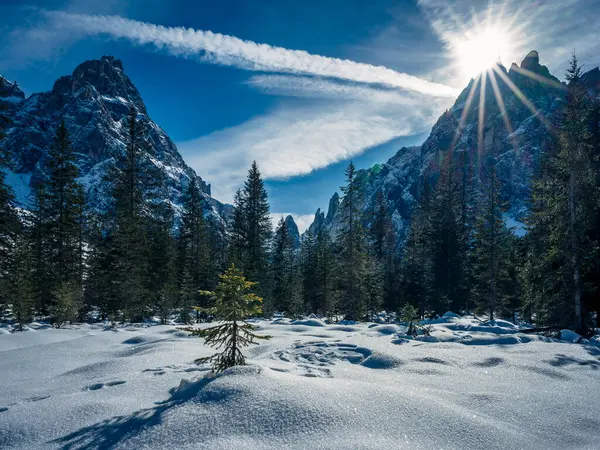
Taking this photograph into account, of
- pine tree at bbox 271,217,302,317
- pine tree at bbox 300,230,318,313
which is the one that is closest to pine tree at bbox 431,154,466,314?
pine tree at bbox 300,230,318,313

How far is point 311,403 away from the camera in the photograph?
10.2ft

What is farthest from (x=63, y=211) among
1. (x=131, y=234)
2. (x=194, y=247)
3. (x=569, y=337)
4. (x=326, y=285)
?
(x=569, y=337)

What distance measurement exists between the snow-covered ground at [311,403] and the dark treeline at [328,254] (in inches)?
226

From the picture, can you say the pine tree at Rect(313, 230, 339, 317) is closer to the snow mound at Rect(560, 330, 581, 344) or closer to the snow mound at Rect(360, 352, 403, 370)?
the snow mound at Rect(560, 330, 581, 344)

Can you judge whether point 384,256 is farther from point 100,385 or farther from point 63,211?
point 100,385

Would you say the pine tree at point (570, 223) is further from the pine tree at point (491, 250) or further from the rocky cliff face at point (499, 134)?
the rocky cliff face at point (499, 134)

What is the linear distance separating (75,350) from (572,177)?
18.5 meters

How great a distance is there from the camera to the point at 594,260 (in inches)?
525

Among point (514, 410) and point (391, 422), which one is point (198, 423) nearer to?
point (391, 422)

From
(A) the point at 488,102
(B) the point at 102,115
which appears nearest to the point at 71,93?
(B) the point at 102,115

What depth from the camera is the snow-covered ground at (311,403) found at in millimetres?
2688

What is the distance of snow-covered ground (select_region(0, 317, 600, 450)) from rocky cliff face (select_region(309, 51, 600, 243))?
11808 cm

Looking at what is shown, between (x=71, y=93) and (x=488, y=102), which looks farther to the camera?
(x=71, y=93)

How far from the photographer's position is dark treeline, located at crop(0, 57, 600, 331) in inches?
532
